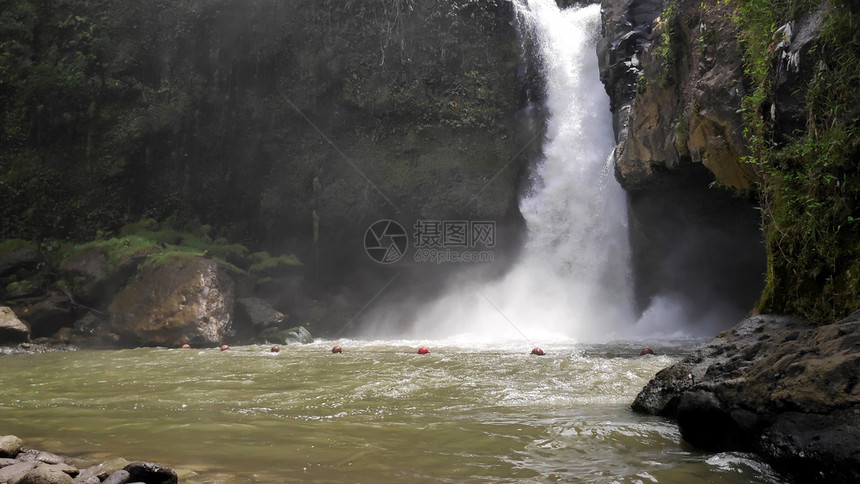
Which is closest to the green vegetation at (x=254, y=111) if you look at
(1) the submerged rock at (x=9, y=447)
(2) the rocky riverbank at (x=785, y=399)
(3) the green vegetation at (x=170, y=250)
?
(3) the green vegetation at (x=170, y=250)

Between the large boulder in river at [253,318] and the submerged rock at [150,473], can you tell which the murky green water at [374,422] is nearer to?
the submerged rock at [150,473]

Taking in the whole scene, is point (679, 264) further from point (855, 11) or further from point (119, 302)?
point (119, 302)

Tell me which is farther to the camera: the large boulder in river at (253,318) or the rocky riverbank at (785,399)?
the large boulder in river at (253,318)

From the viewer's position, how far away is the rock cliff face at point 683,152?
833 cm

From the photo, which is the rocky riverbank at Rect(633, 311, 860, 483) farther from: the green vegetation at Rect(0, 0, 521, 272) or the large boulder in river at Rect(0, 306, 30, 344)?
the large boulder in river at Rect(0, 306, 30, 344)

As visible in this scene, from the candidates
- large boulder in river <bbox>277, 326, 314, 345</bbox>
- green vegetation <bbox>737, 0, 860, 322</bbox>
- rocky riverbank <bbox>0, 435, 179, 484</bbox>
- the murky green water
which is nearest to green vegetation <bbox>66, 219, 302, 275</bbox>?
large boulder in river <bbox>277, 326, 314, 345</bbox>

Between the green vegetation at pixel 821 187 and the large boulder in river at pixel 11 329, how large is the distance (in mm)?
14013

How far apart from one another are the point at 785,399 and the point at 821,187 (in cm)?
189

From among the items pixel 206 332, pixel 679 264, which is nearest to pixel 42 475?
pixel 206 332

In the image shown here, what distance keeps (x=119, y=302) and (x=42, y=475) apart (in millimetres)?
11998

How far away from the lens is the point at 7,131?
54.8 ft

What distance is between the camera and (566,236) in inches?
588

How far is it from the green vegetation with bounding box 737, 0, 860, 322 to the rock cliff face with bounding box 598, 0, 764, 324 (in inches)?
117

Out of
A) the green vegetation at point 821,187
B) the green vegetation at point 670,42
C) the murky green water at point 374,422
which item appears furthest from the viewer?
the green vegetation at point 670,42
